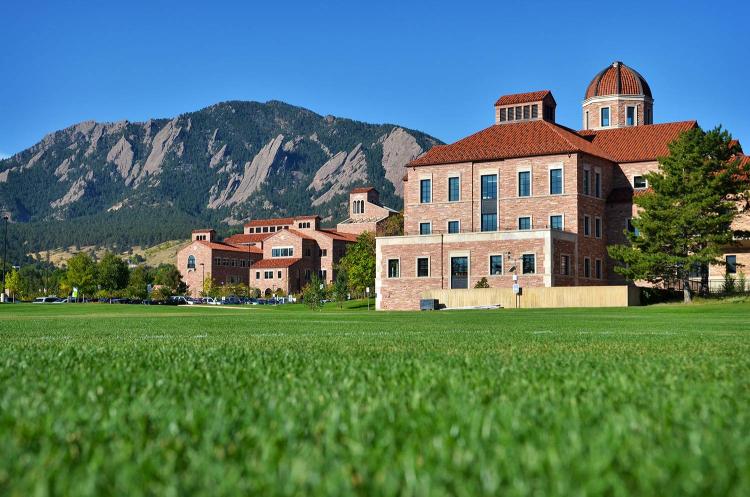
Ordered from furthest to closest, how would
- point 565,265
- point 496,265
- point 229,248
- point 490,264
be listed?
point 229,248 → point 490,264 → point 496,265 → point 565,265

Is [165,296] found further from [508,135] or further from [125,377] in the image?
[125,377]

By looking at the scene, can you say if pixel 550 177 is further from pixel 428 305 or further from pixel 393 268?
pixel 428 305

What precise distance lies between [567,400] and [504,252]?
6003cm

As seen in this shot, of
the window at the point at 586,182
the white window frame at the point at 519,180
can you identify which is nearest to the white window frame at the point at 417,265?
the white window frame at the point at 519,180

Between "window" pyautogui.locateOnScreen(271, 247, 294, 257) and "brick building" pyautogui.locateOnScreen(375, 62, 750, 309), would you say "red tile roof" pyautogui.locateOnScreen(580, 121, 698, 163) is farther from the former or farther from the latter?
"window" pyautogui.locateOnScreen(271, 247, 294, 257)

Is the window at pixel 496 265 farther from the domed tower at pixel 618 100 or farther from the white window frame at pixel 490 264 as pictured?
the domed tower at pixel 618 100

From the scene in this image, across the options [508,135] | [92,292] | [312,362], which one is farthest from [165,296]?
[312,362]

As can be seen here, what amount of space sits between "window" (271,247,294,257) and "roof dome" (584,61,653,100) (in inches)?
2375

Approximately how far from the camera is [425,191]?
7138 cm

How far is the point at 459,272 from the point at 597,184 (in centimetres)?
1379

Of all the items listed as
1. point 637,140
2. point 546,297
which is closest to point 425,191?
point 546,297

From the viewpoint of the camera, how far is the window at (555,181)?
66562mm

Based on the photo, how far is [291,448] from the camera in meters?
3.21

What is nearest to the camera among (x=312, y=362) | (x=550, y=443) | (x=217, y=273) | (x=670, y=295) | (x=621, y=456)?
(x=621, y=456)
